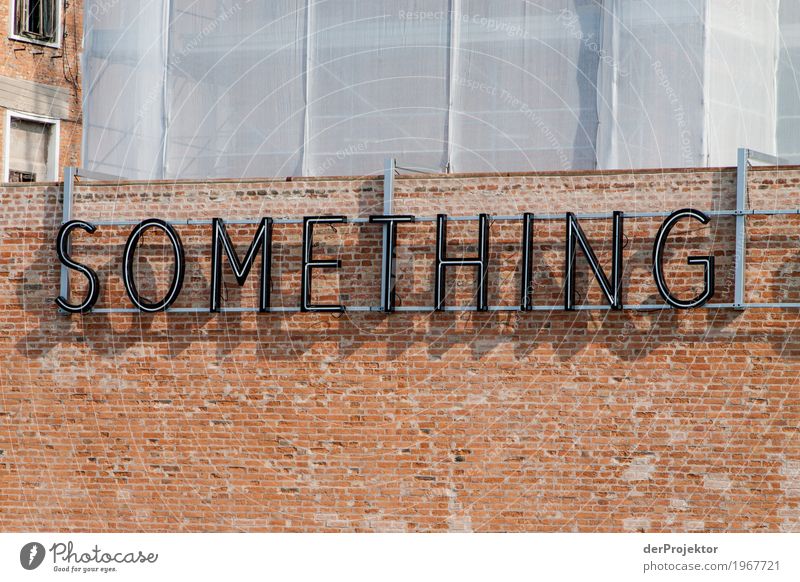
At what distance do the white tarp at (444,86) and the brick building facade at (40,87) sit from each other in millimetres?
1717

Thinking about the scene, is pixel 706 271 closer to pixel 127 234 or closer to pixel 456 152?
pixel 456 152

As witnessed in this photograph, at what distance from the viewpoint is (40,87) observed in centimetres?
2094

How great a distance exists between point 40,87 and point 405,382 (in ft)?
30.7

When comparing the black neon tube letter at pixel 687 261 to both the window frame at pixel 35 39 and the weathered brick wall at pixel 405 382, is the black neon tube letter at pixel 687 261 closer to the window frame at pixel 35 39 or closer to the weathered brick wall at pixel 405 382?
the weathered brick wall at pixel 405 382

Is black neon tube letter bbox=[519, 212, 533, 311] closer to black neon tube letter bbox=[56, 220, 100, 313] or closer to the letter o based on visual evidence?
the letter o

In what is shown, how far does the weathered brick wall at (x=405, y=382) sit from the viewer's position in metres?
14.1

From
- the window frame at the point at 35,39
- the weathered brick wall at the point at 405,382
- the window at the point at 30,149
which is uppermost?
the window frame at the point at 35,39

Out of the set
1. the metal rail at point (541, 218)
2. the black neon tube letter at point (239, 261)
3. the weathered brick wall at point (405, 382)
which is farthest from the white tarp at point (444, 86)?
the black neon tube letter at point (239, 261)

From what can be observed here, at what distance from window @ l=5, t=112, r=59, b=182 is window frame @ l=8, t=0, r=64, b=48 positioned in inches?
46.5

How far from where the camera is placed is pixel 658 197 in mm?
14453

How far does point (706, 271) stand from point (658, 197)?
1026 mm

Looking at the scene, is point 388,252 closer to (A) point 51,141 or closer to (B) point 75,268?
(B) point 75,268
